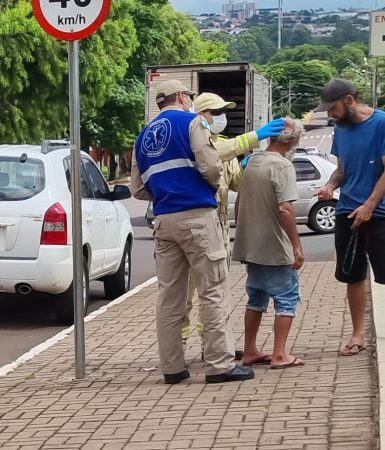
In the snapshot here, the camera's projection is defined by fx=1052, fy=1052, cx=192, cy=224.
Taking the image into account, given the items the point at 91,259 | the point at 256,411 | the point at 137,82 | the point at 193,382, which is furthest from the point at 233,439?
the point at 137,82

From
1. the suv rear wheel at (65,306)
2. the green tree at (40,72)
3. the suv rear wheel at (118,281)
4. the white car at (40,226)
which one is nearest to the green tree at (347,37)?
the green tree at (40,72)

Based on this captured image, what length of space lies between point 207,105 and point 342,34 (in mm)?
193591

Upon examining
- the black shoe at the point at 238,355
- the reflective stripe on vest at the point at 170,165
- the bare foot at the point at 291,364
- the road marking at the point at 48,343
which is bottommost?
the road marking at the point at 48,343

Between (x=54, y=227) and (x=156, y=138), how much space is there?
10.5ft

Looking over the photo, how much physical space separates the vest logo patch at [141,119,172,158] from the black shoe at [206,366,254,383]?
57.6 inches

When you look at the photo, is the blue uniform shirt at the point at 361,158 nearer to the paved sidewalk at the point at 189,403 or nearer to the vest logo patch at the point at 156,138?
the paved sidewalk at the point at 189,403

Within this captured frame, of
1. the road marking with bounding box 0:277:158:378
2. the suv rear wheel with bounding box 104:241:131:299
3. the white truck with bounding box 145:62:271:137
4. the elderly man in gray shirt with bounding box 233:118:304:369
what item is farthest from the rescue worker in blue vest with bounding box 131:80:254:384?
the white truck with bounding box 145:62:271:137

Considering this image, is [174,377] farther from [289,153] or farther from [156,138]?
[289,153]

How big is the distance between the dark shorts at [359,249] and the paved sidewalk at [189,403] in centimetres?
58

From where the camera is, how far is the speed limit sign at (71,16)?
278 inches

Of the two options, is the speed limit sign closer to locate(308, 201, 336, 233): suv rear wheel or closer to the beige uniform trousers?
the beige uniform trousers

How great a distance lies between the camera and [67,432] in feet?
19.2

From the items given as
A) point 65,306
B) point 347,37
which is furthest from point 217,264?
point 347,37

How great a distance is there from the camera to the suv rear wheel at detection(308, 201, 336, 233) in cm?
2106
